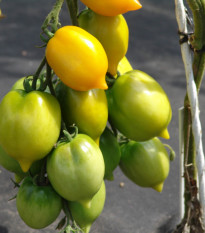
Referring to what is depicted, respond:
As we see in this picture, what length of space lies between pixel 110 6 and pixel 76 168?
29cm

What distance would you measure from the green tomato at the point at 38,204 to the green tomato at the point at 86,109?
0.15 m

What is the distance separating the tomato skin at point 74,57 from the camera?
0.67 metres

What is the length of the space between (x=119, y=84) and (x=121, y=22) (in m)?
0.12

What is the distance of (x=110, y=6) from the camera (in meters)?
0.70

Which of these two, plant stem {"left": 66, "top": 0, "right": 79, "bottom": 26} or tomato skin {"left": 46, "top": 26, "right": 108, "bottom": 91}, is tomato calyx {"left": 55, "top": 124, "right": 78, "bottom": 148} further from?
plant stem {"left": 66, "top": 0, "right": 79, "bottom": 26}

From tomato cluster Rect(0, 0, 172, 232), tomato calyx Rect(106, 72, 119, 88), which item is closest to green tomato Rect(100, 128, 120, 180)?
tomato cluster Rect(0, 0, 172, 232)

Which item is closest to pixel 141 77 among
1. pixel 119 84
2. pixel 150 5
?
pixel 119 84

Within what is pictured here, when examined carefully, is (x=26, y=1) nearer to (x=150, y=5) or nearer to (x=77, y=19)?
(x=150, y=5)

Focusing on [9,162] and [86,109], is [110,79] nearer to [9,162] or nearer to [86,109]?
[86,109]

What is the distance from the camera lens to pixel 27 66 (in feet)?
7.20

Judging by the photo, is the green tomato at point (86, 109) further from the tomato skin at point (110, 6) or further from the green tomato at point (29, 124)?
the tomato skin at point (110, 6)

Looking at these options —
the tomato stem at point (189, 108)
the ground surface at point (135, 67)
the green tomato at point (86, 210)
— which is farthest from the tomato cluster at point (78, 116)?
the ground surface at point (135, 67)

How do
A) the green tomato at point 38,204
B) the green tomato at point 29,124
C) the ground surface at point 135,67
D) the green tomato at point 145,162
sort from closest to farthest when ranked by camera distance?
the green tomato at point 29,124 → the green tomato at point 38,204 → the green tomato at point 145,162 → the ground surface at point 135,67

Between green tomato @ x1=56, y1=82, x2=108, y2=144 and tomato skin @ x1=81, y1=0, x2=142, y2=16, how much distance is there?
0.14 metres
